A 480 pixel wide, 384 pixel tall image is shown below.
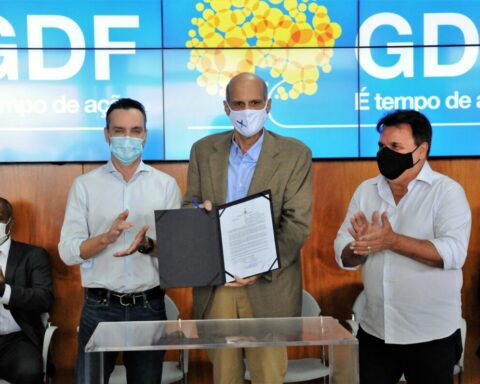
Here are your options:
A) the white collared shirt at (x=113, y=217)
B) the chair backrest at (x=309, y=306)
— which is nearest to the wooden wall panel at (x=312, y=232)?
the chair backrest at (x=309, y=306)

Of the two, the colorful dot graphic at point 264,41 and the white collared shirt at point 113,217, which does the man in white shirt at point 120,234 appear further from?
the colorful dot graphic at point 264,41

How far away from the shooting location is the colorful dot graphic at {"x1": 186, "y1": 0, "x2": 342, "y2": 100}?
184 inches

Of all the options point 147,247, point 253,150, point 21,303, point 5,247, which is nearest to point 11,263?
point 5,247

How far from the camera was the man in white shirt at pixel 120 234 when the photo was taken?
9.90 ft

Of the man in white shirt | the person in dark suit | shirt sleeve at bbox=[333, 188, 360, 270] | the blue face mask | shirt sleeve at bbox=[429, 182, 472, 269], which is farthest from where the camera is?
the person in dark suit

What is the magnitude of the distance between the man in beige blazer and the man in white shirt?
0.25m

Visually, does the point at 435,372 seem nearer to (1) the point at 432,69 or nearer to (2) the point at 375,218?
(2) the point at 375,218

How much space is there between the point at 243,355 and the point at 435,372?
2.70 ft

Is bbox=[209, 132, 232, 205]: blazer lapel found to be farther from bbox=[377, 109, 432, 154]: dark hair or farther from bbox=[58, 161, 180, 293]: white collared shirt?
bbox=[377, 109, 432, 154]: dark hair

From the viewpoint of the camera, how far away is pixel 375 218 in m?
2.65

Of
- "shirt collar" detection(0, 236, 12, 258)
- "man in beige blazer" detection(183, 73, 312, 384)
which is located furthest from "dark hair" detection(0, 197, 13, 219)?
"man in beige blazer" detection(183, 73, 312, 384)

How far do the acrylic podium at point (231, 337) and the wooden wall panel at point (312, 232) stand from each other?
2.48 metres

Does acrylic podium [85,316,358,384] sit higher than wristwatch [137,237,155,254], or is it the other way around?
wristwatch [137,237,155,254]

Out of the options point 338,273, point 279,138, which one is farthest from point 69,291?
point 279,138
